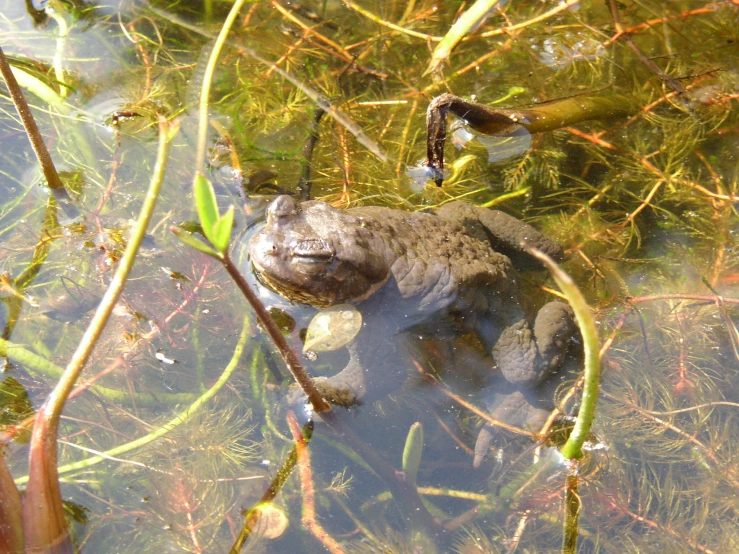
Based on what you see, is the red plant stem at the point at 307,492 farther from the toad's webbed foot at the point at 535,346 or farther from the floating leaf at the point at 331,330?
the toad's webbed foot at the point at 535,346

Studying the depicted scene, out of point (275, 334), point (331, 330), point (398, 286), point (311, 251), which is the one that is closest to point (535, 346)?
point (398, 286)

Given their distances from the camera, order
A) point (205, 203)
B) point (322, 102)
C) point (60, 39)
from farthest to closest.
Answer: point (60, 39), point (322, 102), point (205, 203)

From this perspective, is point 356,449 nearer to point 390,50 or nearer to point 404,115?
point 404,115

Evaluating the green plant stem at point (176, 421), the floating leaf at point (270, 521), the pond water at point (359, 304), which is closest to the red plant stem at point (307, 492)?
the pond water at point (359, 304)

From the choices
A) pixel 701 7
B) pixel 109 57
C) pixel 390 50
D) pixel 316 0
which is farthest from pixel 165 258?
pixel 701 7

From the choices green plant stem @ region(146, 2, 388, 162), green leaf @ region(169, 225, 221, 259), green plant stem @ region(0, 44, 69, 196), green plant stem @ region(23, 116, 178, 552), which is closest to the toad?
green plant stem @ region(146, 2, 388, 162)

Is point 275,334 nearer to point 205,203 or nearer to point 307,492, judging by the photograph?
point 205,203
